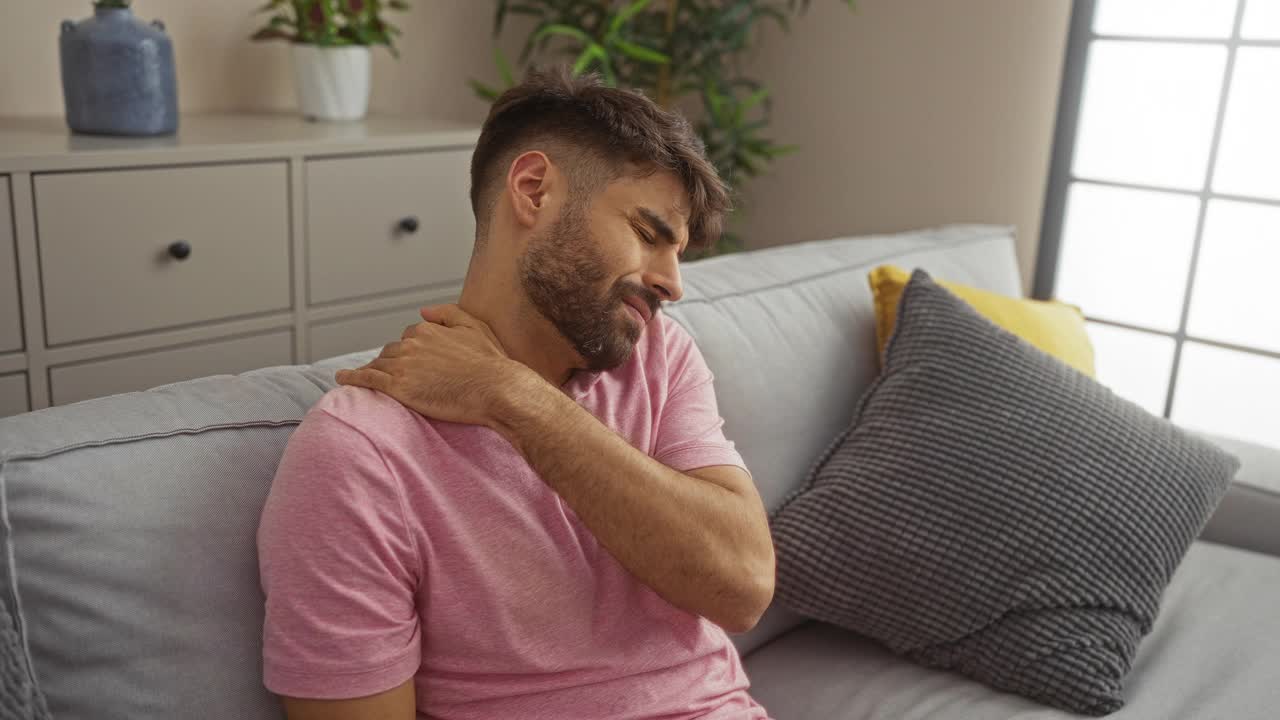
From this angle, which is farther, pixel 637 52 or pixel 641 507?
pixel 637 52

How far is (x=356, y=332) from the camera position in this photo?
259cm

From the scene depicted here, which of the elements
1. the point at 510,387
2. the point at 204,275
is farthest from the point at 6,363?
the point at 510,387

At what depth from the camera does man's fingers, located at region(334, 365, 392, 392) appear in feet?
3.61

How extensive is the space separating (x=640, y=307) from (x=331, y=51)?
6.00ft

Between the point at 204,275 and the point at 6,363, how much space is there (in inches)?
15.4

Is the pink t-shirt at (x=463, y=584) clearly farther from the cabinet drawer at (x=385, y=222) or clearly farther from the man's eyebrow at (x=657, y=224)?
the cabinet drawer at (x=385, y=222)

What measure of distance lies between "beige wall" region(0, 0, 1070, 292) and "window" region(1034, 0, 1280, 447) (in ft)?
0.37

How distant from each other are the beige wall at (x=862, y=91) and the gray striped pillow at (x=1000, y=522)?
1.65 metres

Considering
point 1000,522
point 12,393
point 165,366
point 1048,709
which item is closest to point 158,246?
point 165,366

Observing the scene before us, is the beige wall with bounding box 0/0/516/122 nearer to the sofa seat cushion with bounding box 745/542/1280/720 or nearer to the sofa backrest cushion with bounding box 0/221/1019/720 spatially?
the sofa backrest cushion with bounding box 0/221/1019/720

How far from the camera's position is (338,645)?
3.15ft

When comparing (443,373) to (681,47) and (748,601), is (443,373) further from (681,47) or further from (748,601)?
(681,47)

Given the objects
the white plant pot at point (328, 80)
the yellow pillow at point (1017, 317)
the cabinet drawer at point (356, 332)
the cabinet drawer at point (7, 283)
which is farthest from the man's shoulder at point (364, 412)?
the white plant pot at point (328, 80)

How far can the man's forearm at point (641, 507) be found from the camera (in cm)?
108
